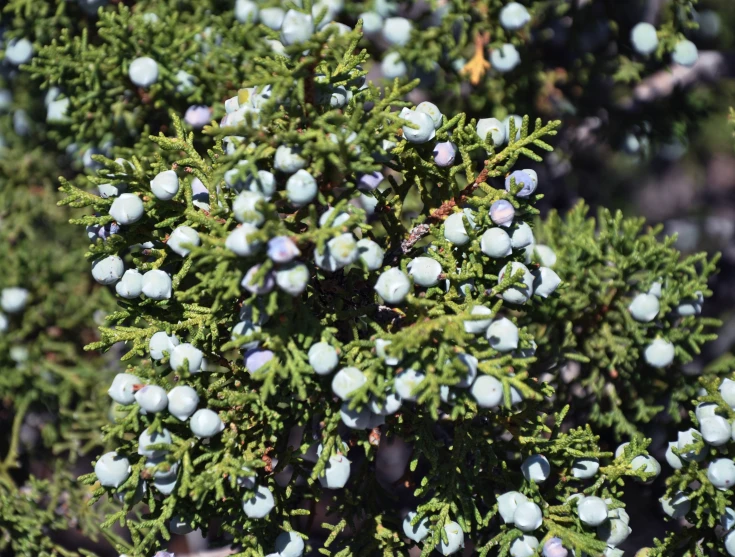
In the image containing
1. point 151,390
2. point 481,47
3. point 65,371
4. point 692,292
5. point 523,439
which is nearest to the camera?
point 151,390

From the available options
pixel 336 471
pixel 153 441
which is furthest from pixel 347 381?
pixel 153 441

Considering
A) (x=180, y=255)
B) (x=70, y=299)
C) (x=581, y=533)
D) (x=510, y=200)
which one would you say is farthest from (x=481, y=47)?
(x=70, y=299)

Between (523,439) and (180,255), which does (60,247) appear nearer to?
(180,255)

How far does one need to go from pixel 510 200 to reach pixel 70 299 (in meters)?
0.92

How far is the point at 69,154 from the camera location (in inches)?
52.1

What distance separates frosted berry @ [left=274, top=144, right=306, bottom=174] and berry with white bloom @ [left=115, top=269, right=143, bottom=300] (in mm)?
234

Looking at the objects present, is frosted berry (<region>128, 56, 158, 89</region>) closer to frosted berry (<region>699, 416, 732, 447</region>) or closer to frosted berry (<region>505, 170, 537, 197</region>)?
frosted berry (<region>505, 170, 537, 197</region>)

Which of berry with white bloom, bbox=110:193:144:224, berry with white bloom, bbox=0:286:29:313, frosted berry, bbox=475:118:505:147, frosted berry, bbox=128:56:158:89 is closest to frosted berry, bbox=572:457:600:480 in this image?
frosted berry, bbox=475:118:505:147

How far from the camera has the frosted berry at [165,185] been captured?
0.81m

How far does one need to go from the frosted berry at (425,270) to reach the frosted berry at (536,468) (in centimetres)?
28

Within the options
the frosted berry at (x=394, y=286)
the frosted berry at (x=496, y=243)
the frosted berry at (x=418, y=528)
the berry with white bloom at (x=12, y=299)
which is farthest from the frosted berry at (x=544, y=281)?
the berry with white bloom at (x=12, y=299)

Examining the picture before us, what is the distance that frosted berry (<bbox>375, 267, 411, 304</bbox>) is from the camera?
728mm

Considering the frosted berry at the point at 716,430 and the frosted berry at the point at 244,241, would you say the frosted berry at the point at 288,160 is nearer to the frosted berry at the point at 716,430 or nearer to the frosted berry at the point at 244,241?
the frosted berry at the point at 244,241

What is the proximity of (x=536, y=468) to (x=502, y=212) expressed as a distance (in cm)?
32
